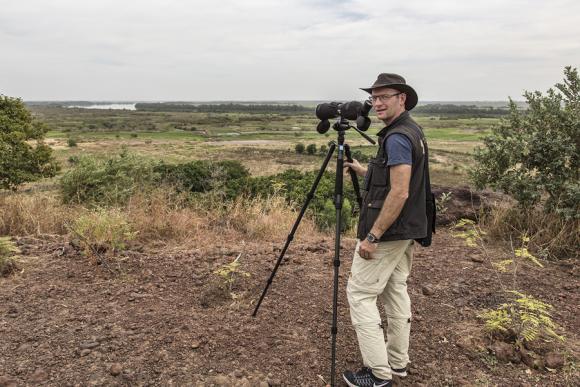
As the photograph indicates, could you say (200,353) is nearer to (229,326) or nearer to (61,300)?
(229,326)

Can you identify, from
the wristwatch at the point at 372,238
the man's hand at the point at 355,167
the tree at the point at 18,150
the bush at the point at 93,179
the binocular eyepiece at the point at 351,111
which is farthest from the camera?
the tree at the point at 18,150

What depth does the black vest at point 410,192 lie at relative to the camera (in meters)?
2.68

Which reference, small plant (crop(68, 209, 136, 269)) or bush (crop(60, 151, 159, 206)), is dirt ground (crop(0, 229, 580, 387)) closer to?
small plant (crop(68, 209, 136, 269))

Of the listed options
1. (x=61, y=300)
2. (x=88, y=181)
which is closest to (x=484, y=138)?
(x=61, y=300)

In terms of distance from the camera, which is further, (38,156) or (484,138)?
(38,156)

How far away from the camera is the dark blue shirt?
2.55 m

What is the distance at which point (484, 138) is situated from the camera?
7.09 meters

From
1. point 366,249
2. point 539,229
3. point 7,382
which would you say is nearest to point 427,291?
point 366,249

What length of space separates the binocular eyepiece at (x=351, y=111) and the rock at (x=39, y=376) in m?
2.70

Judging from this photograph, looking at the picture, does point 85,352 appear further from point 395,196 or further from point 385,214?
point 395,196

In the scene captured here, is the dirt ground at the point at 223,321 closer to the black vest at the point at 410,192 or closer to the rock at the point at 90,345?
the rock at the point at 90,345

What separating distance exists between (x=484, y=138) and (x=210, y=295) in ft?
17.4

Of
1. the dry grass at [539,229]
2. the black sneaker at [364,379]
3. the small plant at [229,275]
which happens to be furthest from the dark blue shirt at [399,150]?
the dry grass at [539,229]

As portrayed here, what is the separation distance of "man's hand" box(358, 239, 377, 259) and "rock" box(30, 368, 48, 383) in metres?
2.29
